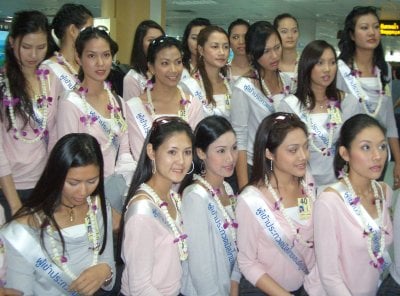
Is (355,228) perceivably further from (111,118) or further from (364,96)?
(111,118)

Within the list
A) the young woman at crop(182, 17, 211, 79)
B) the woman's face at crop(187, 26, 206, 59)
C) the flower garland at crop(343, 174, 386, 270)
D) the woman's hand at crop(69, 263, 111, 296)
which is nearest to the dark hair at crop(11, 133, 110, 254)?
the woman's hand at crop(69, 263, 111, 296)

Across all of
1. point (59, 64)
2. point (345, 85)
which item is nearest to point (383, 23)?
point (345, 85)

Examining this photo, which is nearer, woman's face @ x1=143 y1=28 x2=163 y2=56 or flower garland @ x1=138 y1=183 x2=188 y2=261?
flower garland @ x1=138 y1=183 x2=188 y2=261

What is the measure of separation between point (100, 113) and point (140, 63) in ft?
3.35

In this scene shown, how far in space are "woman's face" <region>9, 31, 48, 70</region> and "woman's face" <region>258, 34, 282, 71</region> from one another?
1.37m

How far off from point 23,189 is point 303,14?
13.7 metres

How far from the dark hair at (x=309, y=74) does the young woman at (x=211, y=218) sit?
0.75m

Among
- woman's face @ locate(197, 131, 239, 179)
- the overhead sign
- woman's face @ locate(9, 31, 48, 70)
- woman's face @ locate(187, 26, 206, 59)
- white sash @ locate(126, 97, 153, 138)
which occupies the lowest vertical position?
woman's face @ locate(197, 131, 239, 179)

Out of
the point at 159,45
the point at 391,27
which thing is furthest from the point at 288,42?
the point at 391,27

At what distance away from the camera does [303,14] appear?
50.3 feet

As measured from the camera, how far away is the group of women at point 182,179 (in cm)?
218

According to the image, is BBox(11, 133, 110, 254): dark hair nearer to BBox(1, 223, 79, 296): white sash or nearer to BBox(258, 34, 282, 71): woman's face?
BBox(1, 223, 79, 296): white sash

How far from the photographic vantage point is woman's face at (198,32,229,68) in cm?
355

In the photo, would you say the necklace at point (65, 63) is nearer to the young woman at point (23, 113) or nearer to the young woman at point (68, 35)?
the young woman at point (68, 35)
